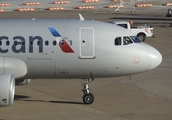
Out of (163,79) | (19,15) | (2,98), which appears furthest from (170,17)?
(2,98)

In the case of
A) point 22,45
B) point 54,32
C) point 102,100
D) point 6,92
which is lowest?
point 102,100

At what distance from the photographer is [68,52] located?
23.1 m

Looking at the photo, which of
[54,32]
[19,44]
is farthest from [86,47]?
[19,44]

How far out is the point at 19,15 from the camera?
225 feet

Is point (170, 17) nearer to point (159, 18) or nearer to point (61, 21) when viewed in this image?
point (159, 18)

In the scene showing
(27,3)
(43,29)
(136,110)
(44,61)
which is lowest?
(136,110)

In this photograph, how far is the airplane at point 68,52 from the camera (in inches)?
909

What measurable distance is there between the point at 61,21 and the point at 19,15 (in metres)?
45.3

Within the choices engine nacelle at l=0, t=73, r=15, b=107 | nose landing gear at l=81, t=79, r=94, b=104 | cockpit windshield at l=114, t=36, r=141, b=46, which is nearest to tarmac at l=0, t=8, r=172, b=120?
nose landing gear at l=81, t=79, r=94, b=104

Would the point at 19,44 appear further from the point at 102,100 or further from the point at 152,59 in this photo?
the point at 152,59

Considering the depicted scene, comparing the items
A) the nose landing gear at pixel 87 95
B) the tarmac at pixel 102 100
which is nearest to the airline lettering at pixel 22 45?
the nose landing gear at pixel 87 95

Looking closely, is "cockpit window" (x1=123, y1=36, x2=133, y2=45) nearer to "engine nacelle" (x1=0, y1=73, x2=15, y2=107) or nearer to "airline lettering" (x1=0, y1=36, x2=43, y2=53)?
"airline lettering" (x1=0, y1=36, x2=43, y2=53)

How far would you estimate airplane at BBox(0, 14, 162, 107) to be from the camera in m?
23.1

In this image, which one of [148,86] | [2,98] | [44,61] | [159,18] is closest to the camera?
[2,98]
